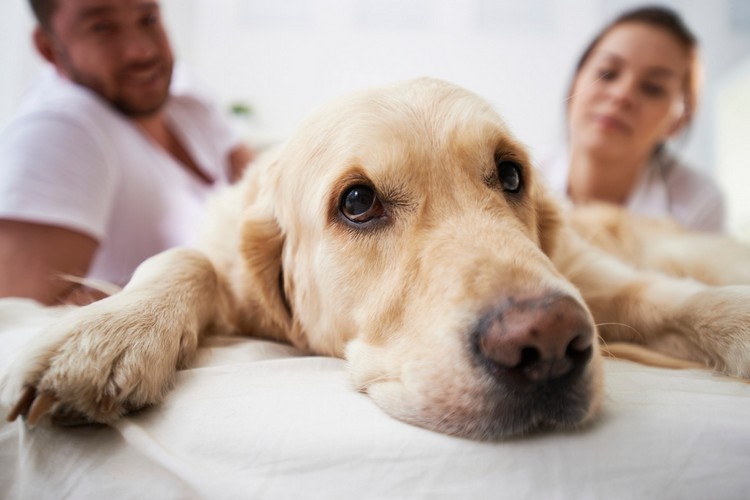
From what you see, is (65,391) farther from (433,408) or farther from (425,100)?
(425,100)

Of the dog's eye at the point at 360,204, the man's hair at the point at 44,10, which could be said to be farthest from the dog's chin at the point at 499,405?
the man's hair at the point at 44,10

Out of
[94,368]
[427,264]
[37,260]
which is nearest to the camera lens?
[94,368]

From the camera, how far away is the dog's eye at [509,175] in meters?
1.63

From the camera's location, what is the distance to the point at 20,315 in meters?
1.63

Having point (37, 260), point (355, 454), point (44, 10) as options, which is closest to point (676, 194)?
point (355, 454)

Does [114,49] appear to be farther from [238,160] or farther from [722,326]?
[722,326]

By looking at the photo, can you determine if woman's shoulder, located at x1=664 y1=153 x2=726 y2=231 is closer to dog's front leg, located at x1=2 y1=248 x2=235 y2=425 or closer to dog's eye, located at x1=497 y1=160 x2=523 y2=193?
dog's eye, located at x1=497 y1=160 x2=523 y2=193

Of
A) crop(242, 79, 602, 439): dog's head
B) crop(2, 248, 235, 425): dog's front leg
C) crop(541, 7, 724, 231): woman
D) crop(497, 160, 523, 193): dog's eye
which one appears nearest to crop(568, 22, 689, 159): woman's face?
crop(541, 7, 724, 231): woman

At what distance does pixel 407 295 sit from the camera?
134cm

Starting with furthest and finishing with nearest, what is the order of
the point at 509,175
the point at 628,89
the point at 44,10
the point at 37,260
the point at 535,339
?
the point at 628,89, the point at 44,10, the point at 37,260, the point at 509,175, the point at 535,339

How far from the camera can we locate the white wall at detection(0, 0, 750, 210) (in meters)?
7.84

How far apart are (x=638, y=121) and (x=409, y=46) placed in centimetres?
504

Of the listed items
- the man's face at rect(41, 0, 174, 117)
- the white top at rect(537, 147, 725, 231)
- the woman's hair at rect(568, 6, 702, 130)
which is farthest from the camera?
the white top at rect(537, 147, 725, 231)

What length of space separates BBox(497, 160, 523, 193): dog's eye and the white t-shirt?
5.78ft
